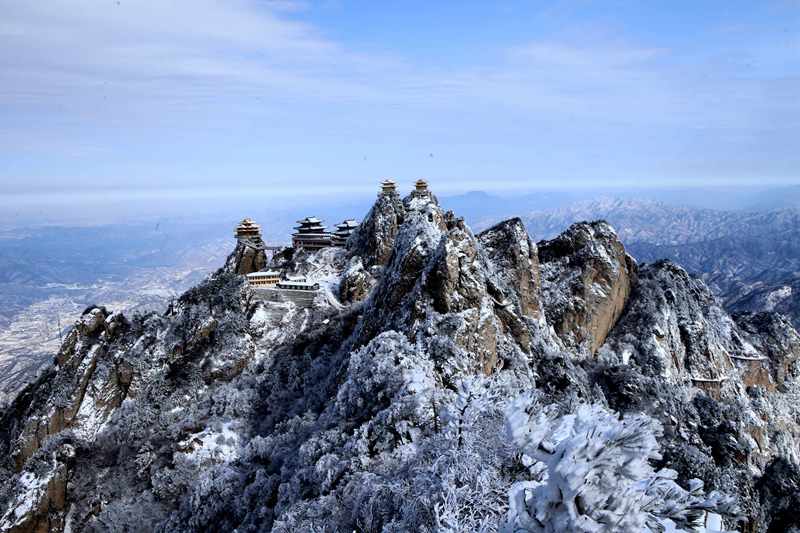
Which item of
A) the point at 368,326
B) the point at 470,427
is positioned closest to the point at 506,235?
the point at 368,326

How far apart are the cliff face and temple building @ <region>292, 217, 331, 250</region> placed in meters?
5.74

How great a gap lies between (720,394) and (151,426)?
50.7 meters

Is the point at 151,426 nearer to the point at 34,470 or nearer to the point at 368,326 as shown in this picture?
the point at 34,470

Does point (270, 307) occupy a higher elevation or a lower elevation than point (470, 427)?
lower

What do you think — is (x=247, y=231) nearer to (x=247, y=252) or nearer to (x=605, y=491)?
(x=247, y=252)

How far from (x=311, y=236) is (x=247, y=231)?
7.83 meters

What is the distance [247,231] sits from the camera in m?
72.8

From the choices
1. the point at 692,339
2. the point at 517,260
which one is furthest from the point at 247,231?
the point at 692,339

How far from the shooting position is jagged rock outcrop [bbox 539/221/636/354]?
53.9m

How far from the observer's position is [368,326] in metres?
41.7

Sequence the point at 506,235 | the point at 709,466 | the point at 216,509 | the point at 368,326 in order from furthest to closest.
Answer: the point at 506,235
the point at 368,326
the point at 709,466
the point at 216,509

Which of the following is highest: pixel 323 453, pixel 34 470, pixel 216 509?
pixel 323 453

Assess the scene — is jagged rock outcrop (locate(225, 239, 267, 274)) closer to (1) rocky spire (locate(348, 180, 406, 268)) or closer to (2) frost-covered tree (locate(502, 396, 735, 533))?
(1) rocky spire (locate(348, 180, 406, 268))

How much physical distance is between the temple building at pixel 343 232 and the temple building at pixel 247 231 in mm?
9442
